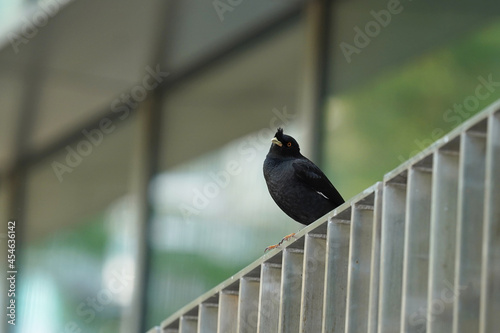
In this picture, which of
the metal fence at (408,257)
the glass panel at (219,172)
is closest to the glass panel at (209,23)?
the glass panel at (219,172)

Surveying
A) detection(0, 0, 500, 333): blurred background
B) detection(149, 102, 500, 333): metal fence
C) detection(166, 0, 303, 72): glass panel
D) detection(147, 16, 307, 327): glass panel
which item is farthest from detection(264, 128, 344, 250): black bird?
detection(166, 0, 303, 72): glass panel

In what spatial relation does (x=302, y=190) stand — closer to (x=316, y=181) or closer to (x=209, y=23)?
(x=316, y=181)

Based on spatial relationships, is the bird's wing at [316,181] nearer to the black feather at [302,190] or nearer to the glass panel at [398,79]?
the black feather at [302,190]

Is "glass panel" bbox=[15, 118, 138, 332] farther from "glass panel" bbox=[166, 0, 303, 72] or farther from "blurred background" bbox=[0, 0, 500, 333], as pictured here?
"glass panel" bbox=[166, 0, 303, 72]

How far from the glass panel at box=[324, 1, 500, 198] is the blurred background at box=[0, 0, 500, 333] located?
1 centimetres

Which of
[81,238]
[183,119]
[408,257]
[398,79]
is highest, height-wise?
[183,119]

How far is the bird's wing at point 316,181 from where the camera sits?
5.76 m

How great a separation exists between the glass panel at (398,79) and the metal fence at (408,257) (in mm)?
3718

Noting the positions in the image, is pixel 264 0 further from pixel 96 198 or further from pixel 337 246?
pixel 337 246

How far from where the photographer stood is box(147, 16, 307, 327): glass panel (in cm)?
913

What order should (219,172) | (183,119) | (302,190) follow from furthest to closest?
→ (183,119) → (219,172) → (302,190)

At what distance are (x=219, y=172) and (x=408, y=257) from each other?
6.03 metres

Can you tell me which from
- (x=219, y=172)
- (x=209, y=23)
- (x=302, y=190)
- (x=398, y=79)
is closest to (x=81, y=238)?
(x=219, y=172)

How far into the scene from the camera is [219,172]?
9.50m
